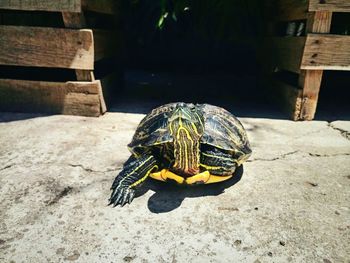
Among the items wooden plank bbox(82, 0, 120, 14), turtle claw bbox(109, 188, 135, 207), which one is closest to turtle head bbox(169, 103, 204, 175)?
turtle claw bbox(109, 188, 135, 207)

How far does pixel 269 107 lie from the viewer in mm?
3590

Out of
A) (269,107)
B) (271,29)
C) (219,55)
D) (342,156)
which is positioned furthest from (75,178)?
(219,55)

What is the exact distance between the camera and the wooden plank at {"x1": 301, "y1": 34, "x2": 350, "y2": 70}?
279 cm

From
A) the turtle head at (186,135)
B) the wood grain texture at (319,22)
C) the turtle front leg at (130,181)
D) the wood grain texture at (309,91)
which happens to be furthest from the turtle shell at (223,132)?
the wood grain texture at (319,22)

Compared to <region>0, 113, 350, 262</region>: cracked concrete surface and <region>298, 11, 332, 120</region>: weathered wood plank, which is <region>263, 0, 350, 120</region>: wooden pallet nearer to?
<region>298, 11, 332, 120</region>: weathered wood plank

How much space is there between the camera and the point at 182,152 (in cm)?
172

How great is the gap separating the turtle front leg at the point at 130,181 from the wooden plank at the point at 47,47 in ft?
5.07

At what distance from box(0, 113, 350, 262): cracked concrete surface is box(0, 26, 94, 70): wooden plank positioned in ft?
2.65

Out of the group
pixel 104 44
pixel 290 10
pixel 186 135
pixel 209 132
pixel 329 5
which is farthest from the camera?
pixel 104 44

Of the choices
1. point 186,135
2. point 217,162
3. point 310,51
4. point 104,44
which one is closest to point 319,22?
point 310,51

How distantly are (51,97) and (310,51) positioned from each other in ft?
8.79

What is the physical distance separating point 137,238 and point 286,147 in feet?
5.29

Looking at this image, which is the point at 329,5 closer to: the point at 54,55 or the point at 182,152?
the point at 182,152

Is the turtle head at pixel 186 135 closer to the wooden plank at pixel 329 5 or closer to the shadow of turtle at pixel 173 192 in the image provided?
the shadow of turtle at pixel 173 192
